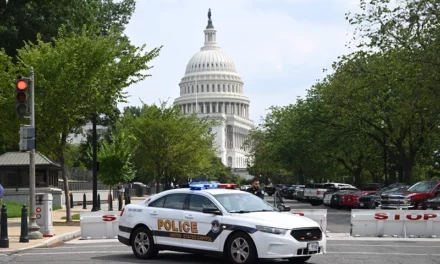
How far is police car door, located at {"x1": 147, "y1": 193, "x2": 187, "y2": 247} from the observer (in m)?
16.2

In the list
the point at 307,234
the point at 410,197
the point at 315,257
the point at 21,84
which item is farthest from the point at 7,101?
the point at 307,234

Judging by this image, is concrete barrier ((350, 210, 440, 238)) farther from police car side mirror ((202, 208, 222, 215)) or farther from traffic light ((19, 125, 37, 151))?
traffic light ((19, 125, 37, 151))

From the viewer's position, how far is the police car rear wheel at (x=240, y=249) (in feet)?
48.4

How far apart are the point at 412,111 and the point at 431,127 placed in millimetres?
8246

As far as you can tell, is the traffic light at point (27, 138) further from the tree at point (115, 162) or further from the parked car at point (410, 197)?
the tree at point (115, 162)

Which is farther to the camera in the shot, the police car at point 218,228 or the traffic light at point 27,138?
the traffic light at point 27,138

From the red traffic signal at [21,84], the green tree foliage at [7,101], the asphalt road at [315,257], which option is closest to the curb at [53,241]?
the asphalt road at [315,257]

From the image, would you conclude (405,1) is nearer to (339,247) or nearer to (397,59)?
(397,59)

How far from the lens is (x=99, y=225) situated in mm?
23344

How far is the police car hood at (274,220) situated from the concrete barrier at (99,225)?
8.82 meters

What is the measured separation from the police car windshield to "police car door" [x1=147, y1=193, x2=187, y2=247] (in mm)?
921

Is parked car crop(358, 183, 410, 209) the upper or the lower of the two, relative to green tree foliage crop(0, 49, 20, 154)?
lower

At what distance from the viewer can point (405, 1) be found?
116ft

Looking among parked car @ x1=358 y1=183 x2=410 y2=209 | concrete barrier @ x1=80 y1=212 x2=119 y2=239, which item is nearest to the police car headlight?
concrete barrier @ x1=80 y1=212 x2=119 y2=239
